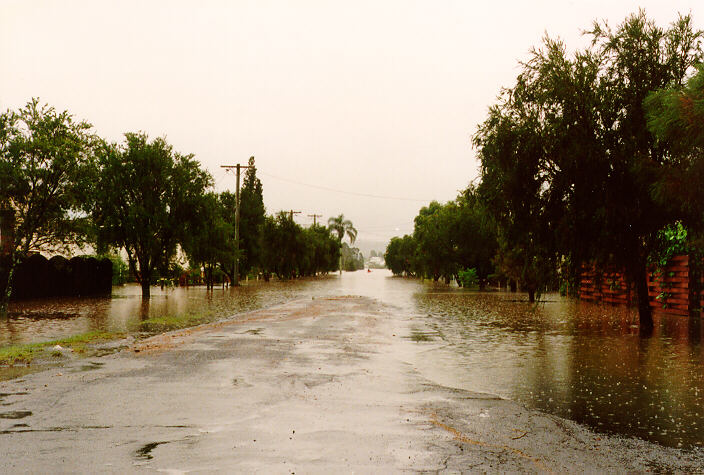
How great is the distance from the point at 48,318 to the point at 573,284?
15.2 meters

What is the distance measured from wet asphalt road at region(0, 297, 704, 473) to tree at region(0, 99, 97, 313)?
1343cm

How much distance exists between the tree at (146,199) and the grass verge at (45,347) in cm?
1779

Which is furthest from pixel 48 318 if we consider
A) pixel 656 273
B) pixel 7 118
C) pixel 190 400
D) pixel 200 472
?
pixel 656 273

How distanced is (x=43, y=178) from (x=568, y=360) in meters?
18.6

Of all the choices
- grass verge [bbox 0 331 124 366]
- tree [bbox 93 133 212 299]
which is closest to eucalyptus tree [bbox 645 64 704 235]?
grass verge [bbox 0 331 124 366]

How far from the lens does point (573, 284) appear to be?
1780 cm

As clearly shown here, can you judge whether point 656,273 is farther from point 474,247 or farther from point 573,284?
point 474,247

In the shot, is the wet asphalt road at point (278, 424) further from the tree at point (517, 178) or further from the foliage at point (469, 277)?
the foliage at point (469, 277)

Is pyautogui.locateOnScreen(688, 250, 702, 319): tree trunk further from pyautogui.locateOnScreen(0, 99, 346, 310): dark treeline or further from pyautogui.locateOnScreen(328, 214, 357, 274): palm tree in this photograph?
pyautogui.locateOnScreen(328, 214, 357, 274): palm tree

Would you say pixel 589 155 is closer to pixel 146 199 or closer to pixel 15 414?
pixel 15 414

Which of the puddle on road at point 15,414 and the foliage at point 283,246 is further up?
the foliage at point 283,246

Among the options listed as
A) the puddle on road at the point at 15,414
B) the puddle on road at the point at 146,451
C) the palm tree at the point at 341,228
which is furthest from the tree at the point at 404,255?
the puddle on road at the point at 146,451

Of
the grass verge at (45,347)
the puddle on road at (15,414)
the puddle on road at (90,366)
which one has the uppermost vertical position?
the grass verge at (45,347)

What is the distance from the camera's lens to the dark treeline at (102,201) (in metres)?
22.3
